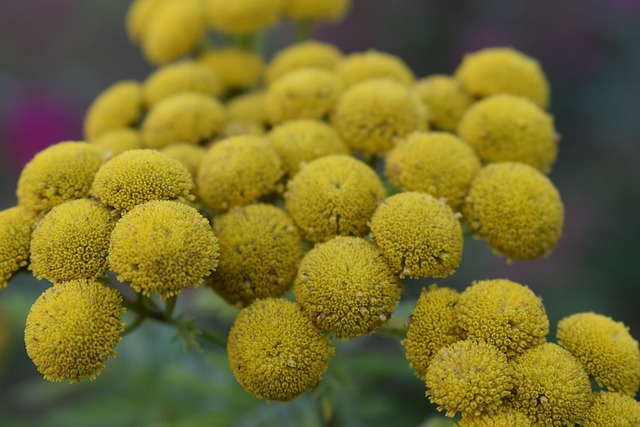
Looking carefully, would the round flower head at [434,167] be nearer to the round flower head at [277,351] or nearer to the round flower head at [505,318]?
the round flower head at [505,318]

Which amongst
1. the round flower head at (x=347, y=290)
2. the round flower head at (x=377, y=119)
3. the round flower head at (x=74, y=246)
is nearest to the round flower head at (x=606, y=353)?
the round flower head at (x=347, y=290)

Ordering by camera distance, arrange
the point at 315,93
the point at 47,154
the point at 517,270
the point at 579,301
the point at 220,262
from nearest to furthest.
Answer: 1. the point at 220,262
2. the point at 47,154
3. the point at 315,93
4. the point at 579,301
5. the point at 517,270

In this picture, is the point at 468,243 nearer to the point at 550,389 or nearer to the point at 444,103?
the point at 444,103

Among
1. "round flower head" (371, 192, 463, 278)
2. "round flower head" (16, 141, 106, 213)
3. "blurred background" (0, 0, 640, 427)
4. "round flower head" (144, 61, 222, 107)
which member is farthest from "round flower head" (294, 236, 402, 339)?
"round flower head" (144, 61, 222, 107)

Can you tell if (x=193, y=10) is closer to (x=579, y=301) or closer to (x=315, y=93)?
(x=315, y=93)

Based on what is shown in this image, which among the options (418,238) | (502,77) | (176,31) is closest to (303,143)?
(418,238)

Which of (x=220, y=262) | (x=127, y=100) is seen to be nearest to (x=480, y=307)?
(x=220, y=262)
